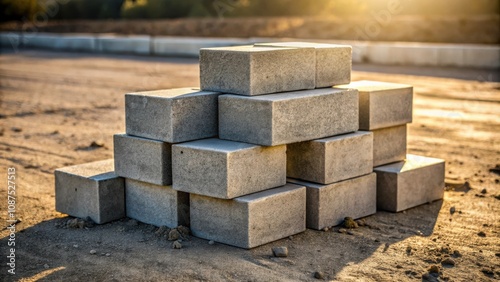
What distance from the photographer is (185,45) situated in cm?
2458

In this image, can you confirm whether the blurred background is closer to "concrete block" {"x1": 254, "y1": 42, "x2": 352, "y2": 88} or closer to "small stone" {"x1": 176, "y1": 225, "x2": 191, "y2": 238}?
"concrete block" {"x1": 254, "y1": 42, "x2": 352, "y2": 88}

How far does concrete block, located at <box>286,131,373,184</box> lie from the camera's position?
6.80 metres

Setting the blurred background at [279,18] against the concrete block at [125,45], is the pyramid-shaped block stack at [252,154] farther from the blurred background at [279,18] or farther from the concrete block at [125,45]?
the concrete block at [125,45]

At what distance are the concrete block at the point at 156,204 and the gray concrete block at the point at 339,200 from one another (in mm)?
1071

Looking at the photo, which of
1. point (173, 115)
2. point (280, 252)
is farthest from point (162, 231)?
point (280, 252)

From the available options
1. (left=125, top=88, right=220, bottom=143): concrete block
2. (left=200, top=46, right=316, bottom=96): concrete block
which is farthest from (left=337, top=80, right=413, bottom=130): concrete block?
(left=125, top=88, right=220, bottom=143): concrete block

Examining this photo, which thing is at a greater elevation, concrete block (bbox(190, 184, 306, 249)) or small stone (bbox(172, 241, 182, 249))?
concrete block (bbox(190, 184, 306, 249))

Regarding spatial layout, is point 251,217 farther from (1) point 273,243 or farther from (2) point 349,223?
(2) point 349,223

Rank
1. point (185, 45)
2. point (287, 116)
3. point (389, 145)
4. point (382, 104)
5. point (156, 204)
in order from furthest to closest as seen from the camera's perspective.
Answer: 1. point (185, 45)
2. point (389, 145)
3. point (382, 104)
4. point (156, 204)
5. point (287, 116)

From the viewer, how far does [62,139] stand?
1112 cm

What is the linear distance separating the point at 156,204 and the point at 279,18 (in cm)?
2714

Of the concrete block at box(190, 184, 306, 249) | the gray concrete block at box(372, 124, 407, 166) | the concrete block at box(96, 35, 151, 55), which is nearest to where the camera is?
the concrete block at box(190, 184, 306, 249)

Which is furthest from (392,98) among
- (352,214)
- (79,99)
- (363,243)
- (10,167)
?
(79,99)

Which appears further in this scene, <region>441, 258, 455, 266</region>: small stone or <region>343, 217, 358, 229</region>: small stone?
<region>343, 217, 358, 229</region>: small stone
